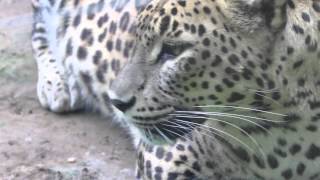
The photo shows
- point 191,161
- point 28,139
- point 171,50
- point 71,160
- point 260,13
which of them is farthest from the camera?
point 28,139

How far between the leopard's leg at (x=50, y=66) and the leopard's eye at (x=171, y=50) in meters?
2.23

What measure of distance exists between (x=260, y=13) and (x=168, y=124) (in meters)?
0.78

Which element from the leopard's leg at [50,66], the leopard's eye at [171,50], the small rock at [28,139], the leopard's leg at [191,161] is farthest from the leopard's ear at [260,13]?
the leopard's leg at [50,66]

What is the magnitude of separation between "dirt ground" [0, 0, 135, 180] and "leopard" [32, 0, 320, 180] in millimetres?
837

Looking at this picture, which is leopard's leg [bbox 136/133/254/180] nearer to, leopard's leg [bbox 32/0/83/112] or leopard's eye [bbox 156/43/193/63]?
leopard's eye [bbox 156/43/193/63]

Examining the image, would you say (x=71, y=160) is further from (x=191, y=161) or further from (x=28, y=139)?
(x=191, y=161)

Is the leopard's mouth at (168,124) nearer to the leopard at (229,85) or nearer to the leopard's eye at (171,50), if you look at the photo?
the leopard at (229,85)

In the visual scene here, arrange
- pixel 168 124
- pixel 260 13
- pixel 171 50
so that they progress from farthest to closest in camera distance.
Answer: pixel 168 124 < pixel 171 50 < pixel 260 13

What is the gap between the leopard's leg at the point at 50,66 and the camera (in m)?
6.50

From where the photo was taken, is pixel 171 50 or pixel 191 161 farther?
pixel 191 161

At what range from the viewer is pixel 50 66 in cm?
677

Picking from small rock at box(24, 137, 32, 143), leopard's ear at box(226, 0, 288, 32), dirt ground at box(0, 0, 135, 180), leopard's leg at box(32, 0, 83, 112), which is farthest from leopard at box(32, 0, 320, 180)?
leopard's leg at box(32, 0, 83, 112)

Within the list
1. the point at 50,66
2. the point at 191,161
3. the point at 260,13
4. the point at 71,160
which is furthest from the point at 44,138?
the point at 260,13

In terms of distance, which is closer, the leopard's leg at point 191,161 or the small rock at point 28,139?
the leopard's leg at point 191,161
